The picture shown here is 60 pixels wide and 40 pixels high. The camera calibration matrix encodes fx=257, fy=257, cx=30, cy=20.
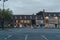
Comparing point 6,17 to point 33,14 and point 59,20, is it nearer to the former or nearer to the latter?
point 59,20

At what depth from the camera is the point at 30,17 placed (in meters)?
161

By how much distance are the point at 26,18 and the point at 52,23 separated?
25.8 meters

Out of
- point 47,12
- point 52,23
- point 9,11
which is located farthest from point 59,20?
point 9,11

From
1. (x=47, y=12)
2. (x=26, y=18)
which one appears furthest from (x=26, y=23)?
(x=47, y=12)

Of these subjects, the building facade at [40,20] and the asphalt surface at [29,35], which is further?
the building facade at [40,20]

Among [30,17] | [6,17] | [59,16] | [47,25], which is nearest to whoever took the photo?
[6,17]

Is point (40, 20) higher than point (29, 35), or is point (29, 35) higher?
point (29, 35)

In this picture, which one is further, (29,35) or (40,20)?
(40,20)

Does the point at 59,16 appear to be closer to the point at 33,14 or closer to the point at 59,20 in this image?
the point at 59,20

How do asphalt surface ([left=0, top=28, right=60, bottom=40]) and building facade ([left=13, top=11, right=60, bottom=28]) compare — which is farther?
building facade ([left=13, top=11, right=60, bottom=28])

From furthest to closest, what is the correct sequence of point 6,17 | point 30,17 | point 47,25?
1. point 30,17
2. point 47,25
3. point 6,17

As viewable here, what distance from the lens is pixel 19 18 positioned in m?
160

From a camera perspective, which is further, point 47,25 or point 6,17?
point 47,25

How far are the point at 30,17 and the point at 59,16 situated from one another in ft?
64.8
